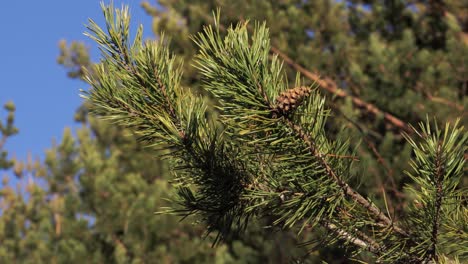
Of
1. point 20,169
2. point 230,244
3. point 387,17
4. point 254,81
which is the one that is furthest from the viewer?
point 20,169

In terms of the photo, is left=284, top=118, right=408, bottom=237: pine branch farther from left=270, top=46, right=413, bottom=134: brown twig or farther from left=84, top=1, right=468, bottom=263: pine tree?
left=270, top=46, right=413, bottom=134: brown twig

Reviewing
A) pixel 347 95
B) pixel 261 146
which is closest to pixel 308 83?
pixel 347 95

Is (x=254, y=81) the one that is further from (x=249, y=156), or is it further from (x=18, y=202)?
(x=18, y=202)

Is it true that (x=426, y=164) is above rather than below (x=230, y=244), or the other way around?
above

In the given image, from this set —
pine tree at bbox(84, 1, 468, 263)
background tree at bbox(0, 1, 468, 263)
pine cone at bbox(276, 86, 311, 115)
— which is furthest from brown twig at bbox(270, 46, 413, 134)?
pine cone at bbox(276, 86, 311, 115)

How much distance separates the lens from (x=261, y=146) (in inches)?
58.2

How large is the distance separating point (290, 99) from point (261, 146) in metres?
0.21

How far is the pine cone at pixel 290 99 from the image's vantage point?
1293 millimetres

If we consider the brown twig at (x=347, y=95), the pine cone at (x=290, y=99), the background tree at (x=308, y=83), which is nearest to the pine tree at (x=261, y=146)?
the pine cone at (x=290, y=99)

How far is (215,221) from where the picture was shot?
5.55 ft

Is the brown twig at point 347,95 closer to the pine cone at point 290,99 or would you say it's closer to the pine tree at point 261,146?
the pine tree at point 261,146

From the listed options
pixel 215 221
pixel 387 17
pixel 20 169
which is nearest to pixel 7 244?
pixel 20 169

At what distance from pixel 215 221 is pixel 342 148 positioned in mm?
423

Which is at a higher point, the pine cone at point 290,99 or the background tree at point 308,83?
the pine cone at point 290,99
